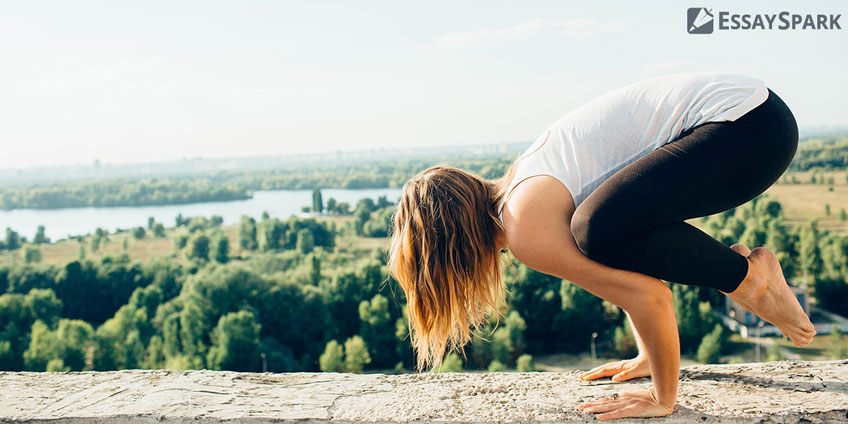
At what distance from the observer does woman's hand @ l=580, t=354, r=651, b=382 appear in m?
1.54

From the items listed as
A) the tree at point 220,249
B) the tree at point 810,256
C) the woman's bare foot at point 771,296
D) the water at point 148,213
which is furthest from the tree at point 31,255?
the tree at point 810,256

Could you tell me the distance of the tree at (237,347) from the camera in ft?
53.5

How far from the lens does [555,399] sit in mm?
1393

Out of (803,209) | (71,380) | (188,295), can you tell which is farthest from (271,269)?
(803,209)

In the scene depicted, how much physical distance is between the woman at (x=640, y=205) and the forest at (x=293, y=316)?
39.3 ft

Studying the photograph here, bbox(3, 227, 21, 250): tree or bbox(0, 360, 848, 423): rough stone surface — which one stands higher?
bbox(0, 360, 848, 423): rough stone surface

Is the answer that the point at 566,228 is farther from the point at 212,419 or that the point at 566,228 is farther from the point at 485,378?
the point at 212,419

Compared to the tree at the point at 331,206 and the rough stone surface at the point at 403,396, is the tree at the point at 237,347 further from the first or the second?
the tree at the point at 331,206

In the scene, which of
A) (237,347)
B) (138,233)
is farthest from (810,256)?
(138,233)

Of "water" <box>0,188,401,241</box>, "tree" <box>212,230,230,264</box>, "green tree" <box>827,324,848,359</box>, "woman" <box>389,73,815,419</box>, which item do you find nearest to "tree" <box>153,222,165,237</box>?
"water" <box>0,188,401,241</box>

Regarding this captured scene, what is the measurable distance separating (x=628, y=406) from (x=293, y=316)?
59.0ft

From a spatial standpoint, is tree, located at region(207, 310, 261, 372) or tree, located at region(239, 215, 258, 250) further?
tree, located at region(239, 215, 258, 250)

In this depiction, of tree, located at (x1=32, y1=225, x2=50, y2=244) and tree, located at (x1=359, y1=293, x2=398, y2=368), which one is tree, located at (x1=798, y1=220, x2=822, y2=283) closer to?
tree, located at (x1=359, y1=293, x2=398, y2=368)

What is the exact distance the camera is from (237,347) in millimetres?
16328
